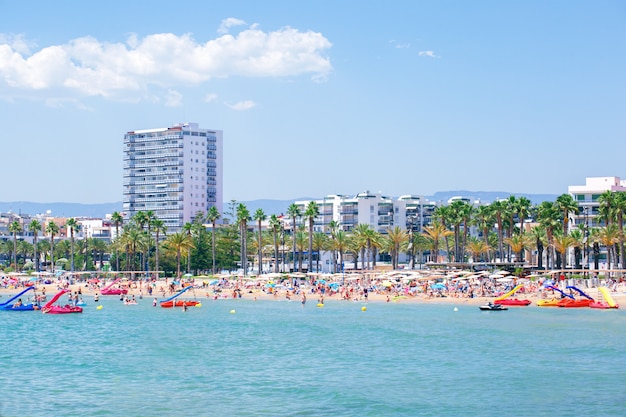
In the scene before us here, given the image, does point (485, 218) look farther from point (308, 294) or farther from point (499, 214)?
point (308, 294)

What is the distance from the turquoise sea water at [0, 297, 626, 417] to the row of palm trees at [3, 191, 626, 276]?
3234cm

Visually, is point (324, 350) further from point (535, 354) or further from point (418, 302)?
point (418, 302)

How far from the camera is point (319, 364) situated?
4578 cm

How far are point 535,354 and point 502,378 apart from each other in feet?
27.8

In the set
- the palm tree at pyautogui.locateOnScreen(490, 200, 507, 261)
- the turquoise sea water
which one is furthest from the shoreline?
the palm tree at pyautogui.locateOnScreen(490, 200, 507, 261)

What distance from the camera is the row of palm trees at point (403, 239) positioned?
10431 centimetres

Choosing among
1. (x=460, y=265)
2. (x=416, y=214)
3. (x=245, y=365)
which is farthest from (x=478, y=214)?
(x=245, y=365)

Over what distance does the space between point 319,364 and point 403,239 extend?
3280 inches

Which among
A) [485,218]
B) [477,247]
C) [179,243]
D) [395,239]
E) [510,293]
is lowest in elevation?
[510,293]

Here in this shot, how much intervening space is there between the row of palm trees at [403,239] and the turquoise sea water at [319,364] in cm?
3234

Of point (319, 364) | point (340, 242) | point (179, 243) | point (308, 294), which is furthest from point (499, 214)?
point (319, 364)

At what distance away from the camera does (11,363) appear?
4756cm

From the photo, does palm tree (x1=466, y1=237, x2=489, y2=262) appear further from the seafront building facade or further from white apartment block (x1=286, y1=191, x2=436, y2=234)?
white apartment block (x1=286, y1=191, x2=436, y2=234)

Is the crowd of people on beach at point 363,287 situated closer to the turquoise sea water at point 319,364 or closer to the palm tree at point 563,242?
the palm tree at point 563,242
